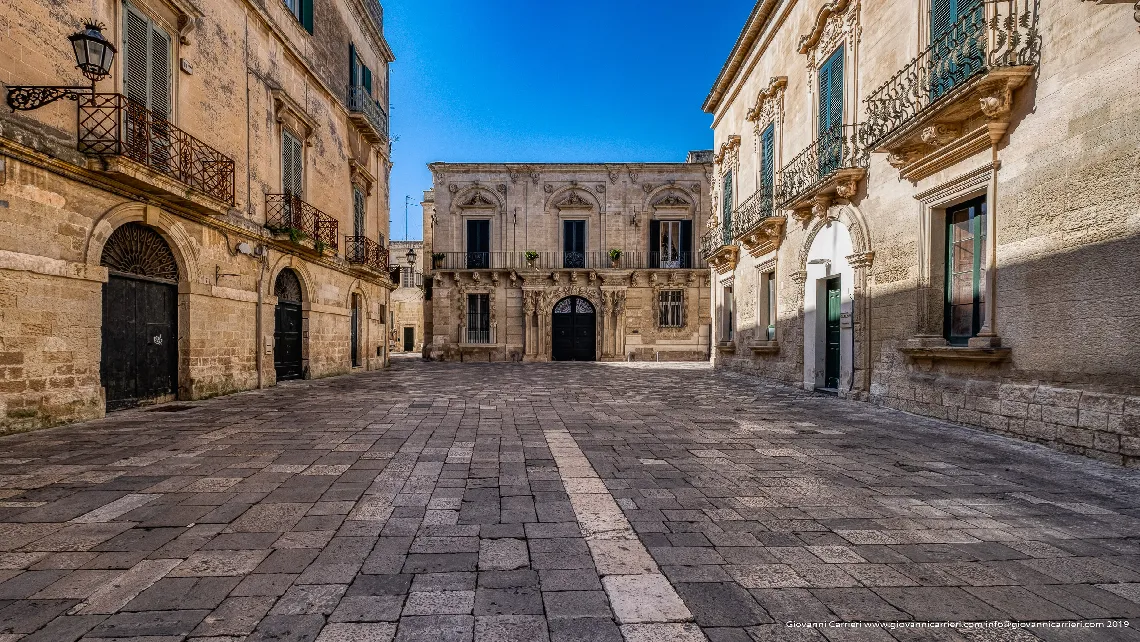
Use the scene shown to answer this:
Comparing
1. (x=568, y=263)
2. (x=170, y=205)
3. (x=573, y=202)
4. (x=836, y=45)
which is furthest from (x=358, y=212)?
(x=836, y=45)

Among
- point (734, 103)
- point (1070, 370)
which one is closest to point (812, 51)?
point (734, 103)

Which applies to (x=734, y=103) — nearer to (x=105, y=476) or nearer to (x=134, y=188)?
(x=134, y=188)

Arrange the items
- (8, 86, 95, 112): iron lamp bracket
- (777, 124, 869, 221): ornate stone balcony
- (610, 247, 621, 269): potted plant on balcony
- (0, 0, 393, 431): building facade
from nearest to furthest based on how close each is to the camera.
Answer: (8, 86, 95, 112): iron lamp bracket, (0, 0, 393, 431): building facade, (777, 124, 869, 221): ornate stone balcony, (610, 247, 621, 269): potted plant on balcony

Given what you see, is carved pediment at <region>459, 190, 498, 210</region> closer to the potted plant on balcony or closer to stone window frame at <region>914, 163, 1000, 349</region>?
the potted plant on balcony

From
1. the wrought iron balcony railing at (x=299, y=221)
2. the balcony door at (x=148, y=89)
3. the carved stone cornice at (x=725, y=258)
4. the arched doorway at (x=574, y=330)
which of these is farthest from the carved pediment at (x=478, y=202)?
the balcony door at (x=148, y=89)

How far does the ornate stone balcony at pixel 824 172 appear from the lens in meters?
9.30

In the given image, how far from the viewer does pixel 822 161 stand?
34.5 feet

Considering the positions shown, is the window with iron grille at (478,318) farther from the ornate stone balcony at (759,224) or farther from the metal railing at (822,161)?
the metal railing at (822,161)

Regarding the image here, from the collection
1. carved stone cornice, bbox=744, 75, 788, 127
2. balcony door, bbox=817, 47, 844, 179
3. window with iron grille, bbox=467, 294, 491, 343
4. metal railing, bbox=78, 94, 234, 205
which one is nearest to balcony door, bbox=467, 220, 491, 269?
window with iron grille, bbox=467, 294, 491, 343

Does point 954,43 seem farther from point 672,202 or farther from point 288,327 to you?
point 672,202

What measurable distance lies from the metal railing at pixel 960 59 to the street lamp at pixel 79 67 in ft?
35.2

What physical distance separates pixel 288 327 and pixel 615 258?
15.7 m

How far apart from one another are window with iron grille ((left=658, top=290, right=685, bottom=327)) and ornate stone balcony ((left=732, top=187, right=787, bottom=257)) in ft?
31.7

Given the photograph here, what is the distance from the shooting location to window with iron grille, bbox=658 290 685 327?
987 inches
